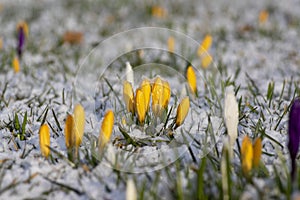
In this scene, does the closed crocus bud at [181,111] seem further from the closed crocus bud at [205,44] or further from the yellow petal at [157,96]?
the closed crocus bud at [205,44]

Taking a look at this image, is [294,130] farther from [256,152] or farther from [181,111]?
[181,111]

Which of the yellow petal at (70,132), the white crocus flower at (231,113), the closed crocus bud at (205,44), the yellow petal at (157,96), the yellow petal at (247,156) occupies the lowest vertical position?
the yellow petal at (247,156)

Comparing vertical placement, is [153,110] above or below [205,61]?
below

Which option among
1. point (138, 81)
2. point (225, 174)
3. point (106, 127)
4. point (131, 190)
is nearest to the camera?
point (131, 190)

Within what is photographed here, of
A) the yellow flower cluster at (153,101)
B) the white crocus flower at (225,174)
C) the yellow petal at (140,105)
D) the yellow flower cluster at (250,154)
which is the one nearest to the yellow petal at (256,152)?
the yellow flower cluster at (250,154)

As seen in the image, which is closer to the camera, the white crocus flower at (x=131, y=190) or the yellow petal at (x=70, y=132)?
the white crocus flower at (x=131, y=190)

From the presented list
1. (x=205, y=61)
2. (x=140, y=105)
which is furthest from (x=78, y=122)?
(x=205, y=61)
